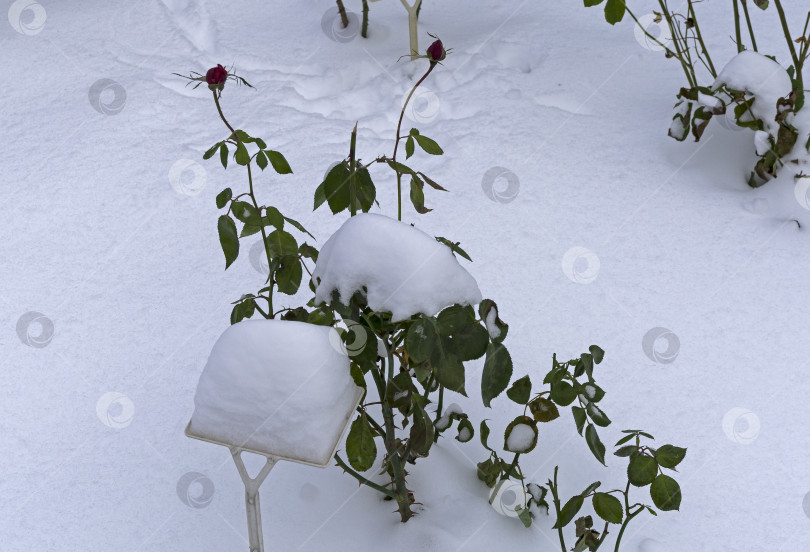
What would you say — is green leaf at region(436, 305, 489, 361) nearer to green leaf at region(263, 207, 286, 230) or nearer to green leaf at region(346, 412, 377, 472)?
green leaf at region(346, 412, 377, 472)

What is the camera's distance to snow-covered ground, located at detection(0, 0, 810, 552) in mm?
1381

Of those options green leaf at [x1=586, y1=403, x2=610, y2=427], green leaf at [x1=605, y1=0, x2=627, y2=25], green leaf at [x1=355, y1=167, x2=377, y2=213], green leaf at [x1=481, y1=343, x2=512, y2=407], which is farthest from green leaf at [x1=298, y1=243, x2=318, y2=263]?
green leaf at [x1=605, y1=0, x2=627, y2=25]

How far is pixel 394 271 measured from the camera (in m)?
0.93

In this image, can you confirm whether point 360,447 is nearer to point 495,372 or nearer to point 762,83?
point 495,372

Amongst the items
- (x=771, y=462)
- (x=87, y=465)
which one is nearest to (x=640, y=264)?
(x=771, y=462)

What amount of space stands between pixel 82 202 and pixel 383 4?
1.25m

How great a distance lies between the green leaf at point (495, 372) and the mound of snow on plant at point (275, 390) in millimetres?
170

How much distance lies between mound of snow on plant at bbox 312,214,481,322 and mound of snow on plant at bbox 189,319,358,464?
0.07 meters

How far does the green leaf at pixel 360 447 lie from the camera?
3.42ft

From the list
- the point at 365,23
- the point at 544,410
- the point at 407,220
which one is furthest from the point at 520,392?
the point at 365,23

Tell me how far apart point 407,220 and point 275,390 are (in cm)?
103

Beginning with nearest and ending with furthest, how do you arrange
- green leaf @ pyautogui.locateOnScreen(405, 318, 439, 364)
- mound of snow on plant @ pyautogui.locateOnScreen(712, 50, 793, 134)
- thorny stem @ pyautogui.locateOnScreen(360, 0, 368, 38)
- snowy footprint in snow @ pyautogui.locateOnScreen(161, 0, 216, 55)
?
green leaf @ pyautogui.locateOnScreen(405, 318, 439, 364) < mound of snow on plant @ pyautogui.locateOnScreen(712, 50, 793, 134) < thorny stem @ pyautogui.locateOnScreen(360, 0, 368, 38) < snowy footprint in snow @ pyautogui.locateOnScreen(161, 0, 216, 55)

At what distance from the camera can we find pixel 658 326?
1.68 meters

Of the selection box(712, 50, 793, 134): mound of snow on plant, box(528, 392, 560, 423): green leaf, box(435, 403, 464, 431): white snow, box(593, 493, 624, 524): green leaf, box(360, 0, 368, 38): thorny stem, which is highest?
box(528, 392, 560, 423): green leaf
